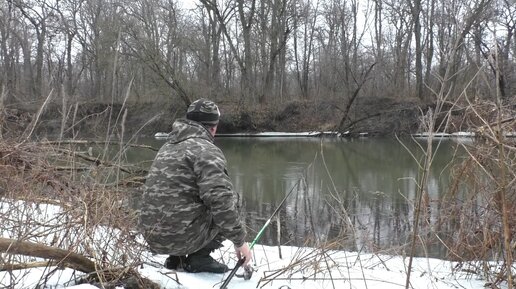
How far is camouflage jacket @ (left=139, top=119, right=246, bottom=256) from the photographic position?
2666 millimetres

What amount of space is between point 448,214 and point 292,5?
1230 inches

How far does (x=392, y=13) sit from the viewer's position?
113 feet

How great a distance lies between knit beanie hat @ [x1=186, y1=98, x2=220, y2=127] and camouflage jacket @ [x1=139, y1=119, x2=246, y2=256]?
0.05 m

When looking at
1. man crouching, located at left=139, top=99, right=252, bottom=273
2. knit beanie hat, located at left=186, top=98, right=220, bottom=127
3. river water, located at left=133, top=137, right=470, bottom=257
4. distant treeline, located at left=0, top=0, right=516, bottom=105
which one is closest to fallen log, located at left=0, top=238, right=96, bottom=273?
man crouching, located at left=139, top=99, right=252, bottom=273

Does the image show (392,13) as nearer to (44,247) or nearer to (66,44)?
(66,44)

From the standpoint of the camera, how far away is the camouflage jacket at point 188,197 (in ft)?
8.75

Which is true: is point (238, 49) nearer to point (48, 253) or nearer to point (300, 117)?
point (300, 117)

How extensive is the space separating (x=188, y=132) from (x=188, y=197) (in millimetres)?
403

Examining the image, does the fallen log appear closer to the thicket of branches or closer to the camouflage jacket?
the camouflage jacket

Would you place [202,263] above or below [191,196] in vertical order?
below

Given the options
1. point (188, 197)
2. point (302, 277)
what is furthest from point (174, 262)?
point (302, 277)

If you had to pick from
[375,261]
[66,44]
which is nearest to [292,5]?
[66,44]

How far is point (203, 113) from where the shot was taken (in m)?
2.94

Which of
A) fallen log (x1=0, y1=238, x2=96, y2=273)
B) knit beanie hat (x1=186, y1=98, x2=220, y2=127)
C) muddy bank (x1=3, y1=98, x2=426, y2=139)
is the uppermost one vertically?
muddy bank (x1=3, y1=98, x2=426, y2=139)
